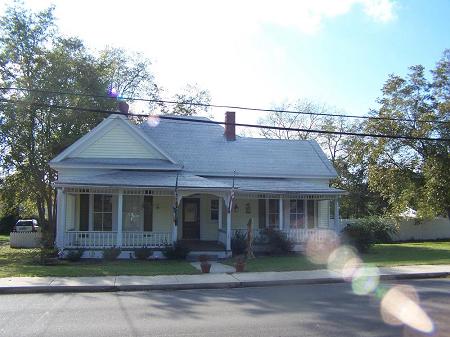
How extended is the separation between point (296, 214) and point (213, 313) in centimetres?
1718

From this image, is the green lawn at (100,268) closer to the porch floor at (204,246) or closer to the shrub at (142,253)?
the shrub at (142,253)

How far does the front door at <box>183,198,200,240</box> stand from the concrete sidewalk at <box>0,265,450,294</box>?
949 centimetres

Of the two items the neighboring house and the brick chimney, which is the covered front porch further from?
the brick chimney

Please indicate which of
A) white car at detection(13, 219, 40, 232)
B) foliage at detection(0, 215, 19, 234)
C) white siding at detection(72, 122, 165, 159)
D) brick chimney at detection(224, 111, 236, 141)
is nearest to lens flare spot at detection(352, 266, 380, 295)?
white siding at detection(72, 122, 165, 159)

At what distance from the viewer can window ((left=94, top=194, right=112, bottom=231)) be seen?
76.2 feet

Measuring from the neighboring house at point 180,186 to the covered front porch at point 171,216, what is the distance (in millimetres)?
46

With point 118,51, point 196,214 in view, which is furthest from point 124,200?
point 118,51

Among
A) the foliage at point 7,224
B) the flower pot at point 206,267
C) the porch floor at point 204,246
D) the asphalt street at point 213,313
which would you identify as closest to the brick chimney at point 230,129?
the porch floor at point 204,246

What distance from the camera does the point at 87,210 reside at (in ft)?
76.0

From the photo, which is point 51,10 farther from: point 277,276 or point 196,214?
point 277,276

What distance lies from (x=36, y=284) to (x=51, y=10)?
20.9m

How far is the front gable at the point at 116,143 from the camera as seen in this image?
23.9 m

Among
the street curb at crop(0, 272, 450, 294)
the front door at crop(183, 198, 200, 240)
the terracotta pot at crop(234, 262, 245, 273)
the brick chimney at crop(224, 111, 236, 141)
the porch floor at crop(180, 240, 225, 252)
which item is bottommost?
the street curb at crop(0, 272, 450, 294)

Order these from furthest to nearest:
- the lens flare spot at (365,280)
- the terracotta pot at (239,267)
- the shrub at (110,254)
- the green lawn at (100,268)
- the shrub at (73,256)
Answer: the shrub at (110,254), the shrub at (73,256), the terracotta pot at (239,267), the green lawn at (100,268), the lens flare spot at (365,280)
